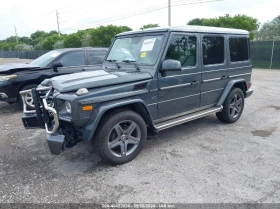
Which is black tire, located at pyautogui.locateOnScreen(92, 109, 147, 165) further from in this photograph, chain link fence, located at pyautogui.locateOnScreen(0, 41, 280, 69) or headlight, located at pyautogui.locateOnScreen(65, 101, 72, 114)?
chain link fence, located at pyautogui.locateOnScreen(0, 41, 280, 69)

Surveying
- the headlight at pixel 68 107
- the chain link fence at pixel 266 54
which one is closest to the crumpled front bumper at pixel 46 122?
the headlight at pixel 68 107

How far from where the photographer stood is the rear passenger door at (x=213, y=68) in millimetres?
4789

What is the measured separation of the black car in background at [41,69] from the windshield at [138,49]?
2196mm

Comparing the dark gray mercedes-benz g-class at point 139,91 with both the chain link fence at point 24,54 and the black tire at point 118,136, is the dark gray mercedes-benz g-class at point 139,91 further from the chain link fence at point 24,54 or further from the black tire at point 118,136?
the chain link fence at point 24,54

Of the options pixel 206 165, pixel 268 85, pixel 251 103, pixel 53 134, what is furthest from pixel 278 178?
pixel 268 85

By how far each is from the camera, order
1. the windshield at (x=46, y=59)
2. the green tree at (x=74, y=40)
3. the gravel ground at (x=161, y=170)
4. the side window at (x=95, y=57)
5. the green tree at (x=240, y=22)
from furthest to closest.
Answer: the green tree at (x=74, y=40) → the green tree at (x=240, y=22) → the side window at (x=95, y=57) → the windshield at (x=46, y=59) → the gravel ground at (x=161, y=170)

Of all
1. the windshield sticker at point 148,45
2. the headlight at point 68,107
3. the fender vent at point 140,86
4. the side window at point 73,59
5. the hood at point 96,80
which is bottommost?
the headlight at point 68,107

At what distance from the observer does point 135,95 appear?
3779 mm

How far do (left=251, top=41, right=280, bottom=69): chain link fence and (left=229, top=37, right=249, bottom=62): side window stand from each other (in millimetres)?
12731

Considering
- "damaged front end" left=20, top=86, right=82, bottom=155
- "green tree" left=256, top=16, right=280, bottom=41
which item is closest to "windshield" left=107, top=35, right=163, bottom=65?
"damaged front end" left=20, top=86, right=82, bottom=155

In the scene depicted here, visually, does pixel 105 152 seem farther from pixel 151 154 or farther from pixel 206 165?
pixel 206 165

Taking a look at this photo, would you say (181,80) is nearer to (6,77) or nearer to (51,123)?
(51,123)

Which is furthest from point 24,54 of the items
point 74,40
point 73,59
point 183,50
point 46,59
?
point 183,50

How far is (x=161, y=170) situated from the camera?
364 centimetres
